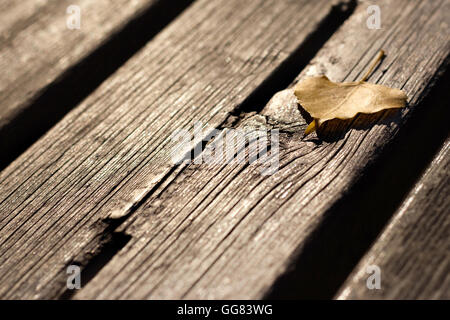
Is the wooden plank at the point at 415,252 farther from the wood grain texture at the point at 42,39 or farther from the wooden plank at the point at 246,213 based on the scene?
the wood grain texture at the point at 42,39

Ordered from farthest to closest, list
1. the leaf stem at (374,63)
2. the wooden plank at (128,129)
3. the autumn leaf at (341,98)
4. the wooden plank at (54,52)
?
the wooden plank at (54,52)
the leaf stem at (374,63)
the autumn leaf at (341,98)
the wooden plank at (128,129)

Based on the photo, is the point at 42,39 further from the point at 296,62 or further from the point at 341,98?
the point at 341,98

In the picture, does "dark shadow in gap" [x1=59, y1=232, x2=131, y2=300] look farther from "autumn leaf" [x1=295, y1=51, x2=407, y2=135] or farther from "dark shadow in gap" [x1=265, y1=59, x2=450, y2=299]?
"autumn leaf" [x1=295, y1=51, x2=407, y2=135]

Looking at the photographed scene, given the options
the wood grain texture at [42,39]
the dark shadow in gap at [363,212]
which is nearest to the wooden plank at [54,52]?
the wood grain texture at [42,39]

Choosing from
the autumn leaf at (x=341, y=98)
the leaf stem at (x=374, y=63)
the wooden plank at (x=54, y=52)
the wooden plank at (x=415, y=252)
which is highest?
the wooden plank at (x=54, y=52)

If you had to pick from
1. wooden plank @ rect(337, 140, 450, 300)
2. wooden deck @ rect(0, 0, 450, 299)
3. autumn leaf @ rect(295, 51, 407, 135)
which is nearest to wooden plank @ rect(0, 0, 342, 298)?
wooden deck @ rect(0, 0, 450, 299)

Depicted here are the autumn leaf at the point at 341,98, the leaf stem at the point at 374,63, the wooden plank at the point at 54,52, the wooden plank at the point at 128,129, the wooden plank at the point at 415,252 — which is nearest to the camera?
the wooden plank at the point at 415,252
